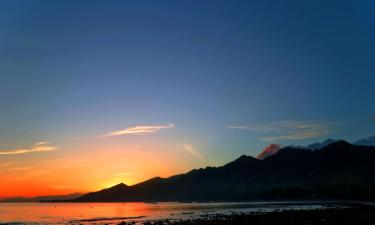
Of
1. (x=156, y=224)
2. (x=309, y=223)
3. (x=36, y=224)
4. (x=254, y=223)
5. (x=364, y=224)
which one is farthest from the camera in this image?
(x=36, y=224)

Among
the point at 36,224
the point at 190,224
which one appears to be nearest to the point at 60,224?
the point at 36,224

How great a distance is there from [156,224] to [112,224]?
1449 centimetres

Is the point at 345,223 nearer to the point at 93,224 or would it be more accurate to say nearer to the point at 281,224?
the point at 281,224

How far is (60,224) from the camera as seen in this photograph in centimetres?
9888

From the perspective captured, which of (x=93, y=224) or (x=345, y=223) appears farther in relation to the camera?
(x=93, y=224)

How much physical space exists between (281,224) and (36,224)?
60704 millimetres

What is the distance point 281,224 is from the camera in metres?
72.4

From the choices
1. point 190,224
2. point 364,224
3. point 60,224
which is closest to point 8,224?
point 60,224

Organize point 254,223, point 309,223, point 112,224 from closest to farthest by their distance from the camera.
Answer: point 309,223 → point 254,223 → point 112,224

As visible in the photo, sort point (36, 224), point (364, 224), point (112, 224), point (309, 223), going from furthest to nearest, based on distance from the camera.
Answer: point (36, 224), point (112, 224), point (309, 223), point (364, 224)

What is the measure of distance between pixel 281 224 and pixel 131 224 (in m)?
33.0

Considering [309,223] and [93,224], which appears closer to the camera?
[309,223]

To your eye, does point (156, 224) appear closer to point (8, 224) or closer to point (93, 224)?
point (93, 224)

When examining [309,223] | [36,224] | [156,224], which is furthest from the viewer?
[36,224]
